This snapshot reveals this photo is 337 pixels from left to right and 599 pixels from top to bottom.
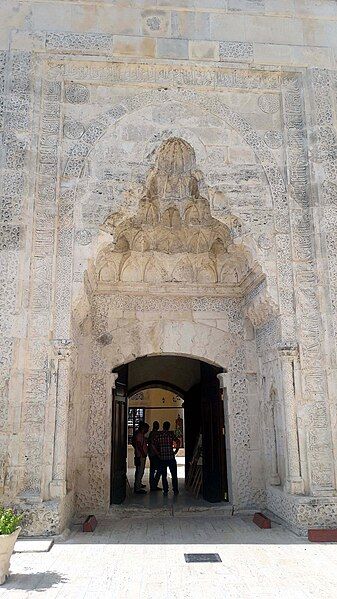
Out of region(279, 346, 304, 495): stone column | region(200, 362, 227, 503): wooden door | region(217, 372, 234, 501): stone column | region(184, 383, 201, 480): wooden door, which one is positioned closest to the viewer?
region(279, 346, 304, 495): stone column

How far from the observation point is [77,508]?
4664mm

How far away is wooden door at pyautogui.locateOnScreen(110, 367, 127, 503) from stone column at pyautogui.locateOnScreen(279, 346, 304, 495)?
190 cm

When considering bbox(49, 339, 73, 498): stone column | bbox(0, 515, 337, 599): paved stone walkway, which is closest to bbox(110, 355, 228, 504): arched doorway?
bbox(0, 515, 337, 599): paved stone walkway

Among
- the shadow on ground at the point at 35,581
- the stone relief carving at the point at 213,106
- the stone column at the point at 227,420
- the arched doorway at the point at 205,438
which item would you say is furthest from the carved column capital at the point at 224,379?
the shadow on ground at the point at 35,581

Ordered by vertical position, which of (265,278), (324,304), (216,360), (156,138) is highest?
(156,138)

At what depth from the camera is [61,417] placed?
389cm

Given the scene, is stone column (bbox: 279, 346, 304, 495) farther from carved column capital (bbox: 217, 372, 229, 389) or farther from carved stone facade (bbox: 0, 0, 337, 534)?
carved column capital (bbox: 217, 372, 229, 389)

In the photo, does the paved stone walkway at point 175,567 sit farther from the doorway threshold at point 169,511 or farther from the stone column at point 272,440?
the doorway threshold at point 169,511

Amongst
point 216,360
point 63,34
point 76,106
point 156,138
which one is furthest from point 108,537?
point 63,34

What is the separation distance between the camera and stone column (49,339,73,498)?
3768 millimetres

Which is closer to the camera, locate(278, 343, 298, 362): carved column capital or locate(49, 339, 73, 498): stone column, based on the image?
locate(49, 339, 73, 498): stone column

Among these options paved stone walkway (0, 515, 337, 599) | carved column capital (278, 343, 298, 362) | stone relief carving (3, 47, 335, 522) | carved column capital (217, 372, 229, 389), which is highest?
stone relief carving (3, 47, 335, 522)

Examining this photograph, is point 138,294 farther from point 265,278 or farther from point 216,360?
point 265,278

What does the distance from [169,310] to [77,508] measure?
222 centimetres
